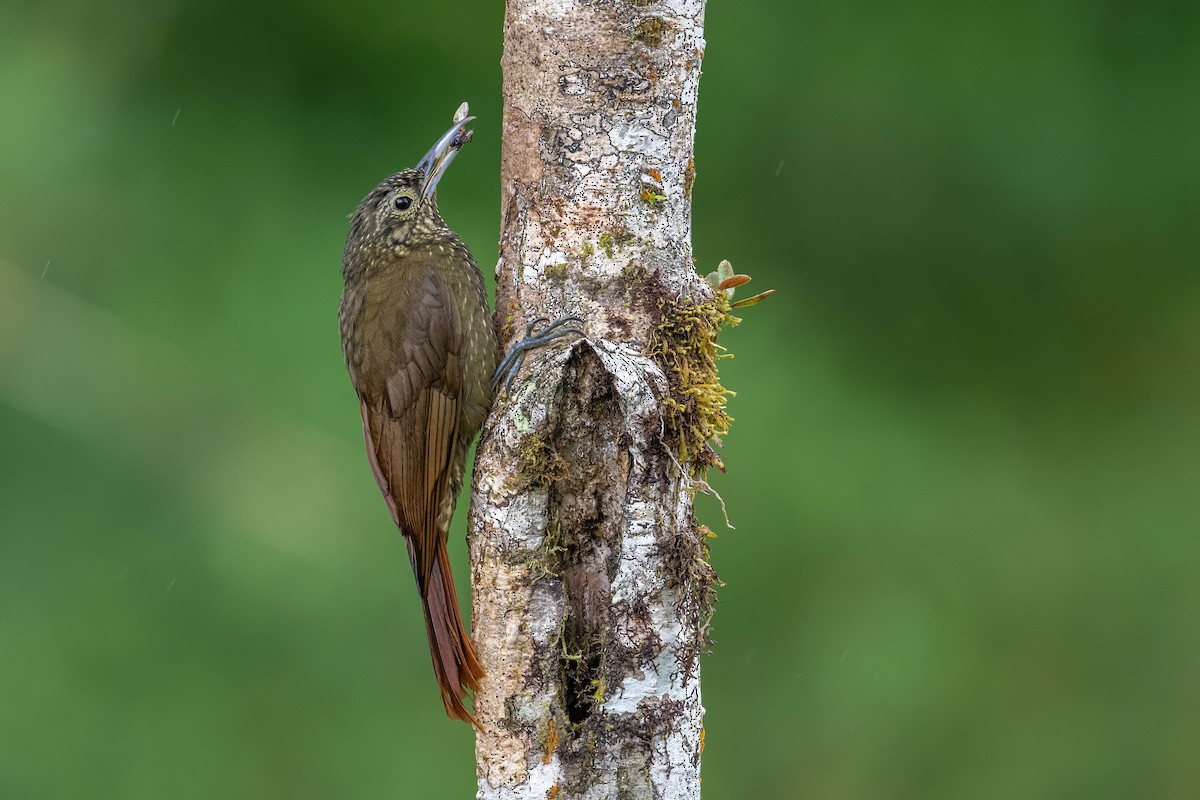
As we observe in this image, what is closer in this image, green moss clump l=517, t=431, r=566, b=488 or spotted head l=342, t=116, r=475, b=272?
green moss clump l=517, t=431, r=566, b=488

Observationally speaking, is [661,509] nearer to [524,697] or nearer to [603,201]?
[524,697]

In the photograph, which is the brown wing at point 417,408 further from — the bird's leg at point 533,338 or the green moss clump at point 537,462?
the green moss clump at point 537,462

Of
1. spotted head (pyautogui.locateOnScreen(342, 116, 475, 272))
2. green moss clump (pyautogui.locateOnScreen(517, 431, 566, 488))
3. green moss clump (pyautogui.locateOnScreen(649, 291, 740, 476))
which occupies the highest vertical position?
spotted head (pyautogui.locateOnScreen(342, 116, 475, 272))

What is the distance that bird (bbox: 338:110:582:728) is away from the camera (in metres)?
2.62

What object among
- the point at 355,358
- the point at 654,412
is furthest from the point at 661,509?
the point at 355,358

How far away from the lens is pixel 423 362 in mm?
2756

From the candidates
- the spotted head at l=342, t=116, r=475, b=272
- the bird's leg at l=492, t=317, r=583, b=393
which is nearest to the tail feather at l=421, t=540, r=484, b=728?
the bird's leg at l=492, t=317, r=583, b=393

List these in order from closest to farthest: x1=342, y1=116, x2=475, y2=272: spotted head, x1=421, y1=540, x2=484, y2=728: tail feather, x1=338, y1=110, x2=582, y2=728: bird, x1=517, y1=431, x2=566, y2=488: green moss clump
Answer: x1=517, y1=431, x2=566, y2=488: green moss clump < x1=421, y1=540, x2=484, y2=728: tail feather < x1=338, y1=110, x2=582, y2=728: bird < x1=342, y1=116, x2=475, y2=272: spotted head

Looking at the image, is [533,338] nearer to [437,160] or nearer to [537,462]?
[537,462]

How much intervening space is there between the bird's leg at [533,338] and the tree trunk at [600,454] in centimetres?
3

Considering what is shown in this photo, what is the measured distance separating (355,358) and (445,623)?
685 mm

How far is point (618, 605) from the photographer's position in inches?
89.4

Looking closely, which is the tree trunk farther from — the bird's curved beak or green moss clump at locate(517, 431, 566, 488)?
the bird's curved beak

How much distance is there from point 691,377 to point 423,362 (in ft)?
2.23
